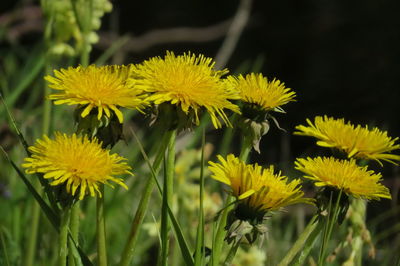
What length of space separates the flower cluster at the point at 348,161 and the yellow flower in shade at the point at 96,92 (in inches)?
9.2

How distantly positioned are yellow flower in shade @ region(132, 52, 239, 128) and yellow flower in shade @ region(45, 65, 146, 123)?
18 mm

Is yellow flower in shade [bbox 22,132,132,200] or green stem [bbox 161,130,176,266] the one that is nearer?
yellow flower in shade [bbox 22,132,132,200]

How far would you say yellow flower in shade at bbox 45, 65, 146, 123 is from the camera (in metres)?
0.93

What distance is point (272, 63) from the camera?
463cm

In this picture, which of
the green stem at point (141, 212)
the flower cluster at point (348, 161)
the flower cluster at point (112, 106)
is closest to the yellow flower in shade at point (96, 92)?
the flower cluster at point (112, 106)

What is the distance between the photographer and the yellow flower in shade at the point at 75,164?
2.92 ft

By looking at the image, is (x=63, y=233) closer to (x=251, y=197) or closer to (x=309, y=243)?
(x=251, y=197)

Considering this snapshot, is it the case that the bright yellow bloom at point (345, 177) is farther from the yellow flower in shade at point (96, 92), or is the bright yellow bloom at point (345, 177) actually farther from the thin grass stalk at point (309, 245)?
the yellow flower in shade at point (96, 92)

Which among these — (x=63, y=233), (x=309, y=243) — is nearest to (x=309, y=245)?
(x=309, y=243)

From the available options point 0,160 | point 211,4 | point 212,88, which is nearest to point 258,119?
point 212,88

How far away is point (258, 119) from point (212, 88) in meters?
0.12

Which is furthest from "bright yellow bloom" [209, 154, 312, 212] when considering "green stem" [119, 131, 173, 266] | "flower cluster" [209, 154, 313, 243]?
"green stem" [119, 131, 173, 266]

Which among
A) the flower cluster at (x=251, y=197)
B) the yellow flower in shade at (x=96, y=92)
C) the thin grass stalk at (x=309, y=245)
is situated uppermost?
the yellow flower in shade at (x=96, y=92)

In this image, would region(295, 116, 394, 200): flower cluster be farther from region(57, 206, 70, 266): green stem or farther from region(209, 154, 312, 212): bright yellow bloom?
region(57, 206, 70, 266): green stem
